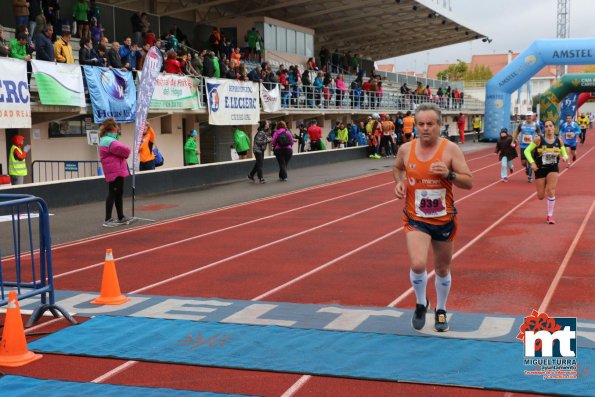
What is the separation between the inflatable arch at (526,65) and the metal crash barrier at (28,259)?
102 ft

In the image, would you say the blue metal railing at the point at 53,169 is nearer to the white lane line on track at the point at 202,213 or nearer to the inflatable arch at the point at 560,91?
the white lane line on track at the point at 202,213

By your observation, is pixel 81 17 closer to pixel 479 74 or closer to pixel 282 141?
pixel 282 141

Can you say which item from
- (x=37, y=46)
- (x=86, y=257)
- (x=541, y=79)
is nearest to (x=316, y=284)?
(x=86, y=257)

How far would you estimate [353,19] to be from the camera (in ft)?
146

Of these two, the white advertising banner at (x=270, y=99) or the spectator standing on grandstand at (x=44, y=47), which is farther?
the white advertising banner at (x=270, y=99)

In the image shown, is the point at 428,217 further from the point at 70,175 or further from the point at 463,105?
the point at 463,105

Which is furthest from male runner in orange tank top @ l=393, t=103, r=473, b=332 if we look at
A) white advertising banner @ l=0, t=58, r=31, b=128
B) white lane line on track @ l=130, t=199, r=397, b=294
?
white advertising banner @ l=0, t=58, r=31, b=128

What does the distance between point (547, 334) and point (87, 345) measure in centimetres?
375

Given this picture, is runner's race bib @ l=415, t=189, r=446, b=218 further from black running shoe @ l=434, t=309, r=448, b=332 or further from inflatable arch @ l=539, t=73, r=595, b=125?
inflatable arch @ l=539, t=73, r=595, b=125

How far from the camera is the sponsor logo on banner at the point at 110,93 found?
18.9 m

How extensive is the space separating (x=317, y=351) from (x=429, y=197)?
164 cm

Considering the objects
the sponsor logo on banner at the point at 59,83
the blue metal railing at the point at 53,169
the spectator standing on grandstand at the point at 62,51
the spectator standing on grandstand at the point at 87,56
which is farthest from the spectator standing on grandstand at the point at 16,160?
the spectator standing on grandstand at the point at 87,56

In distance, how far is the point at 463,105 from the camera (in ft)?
207

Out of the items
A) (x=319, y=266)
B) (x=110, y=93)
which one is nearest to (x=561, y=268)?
(x=319, y=266)
